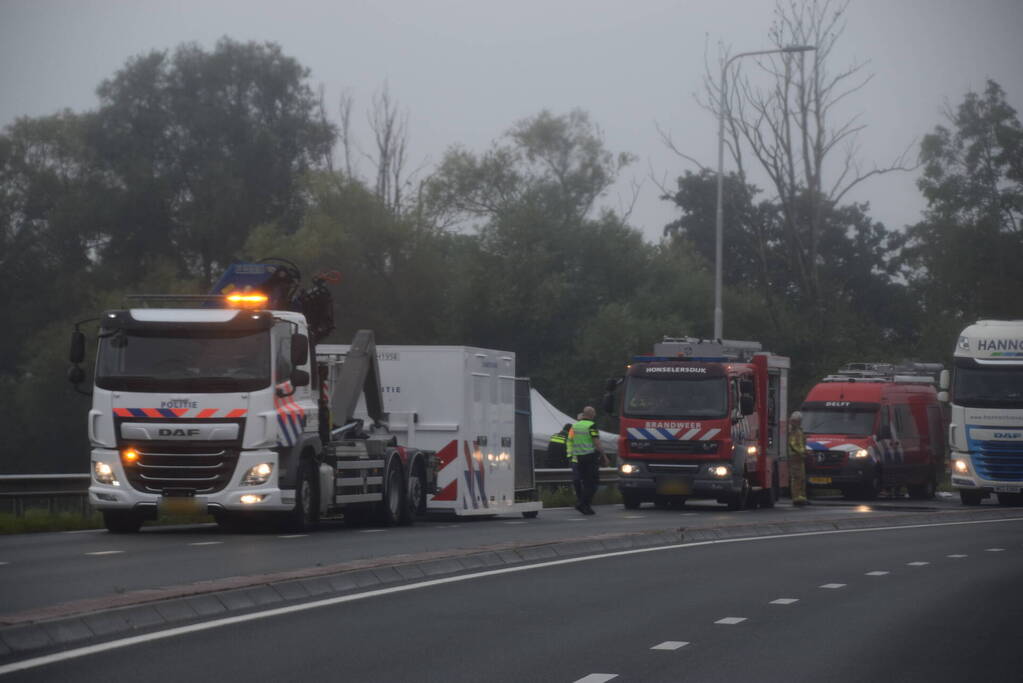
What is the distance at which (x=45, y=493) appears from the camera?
24547 millimetres

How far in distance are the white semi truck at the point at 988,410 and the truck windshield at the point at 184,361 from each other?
18.3 m

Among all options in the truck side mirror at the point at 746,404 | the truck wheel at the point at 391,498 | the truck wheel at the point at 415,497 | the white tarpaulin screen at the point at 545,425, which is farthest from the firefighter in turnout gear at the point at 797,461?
the truck wheel at the point at 391,498

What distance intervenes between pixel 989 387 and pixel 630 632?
2381cm

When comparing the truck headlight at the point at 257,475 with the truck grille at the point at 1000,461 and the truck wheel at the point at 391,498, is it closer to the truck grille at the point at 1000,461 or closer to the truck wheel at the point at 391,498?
the truck wheel at the point at 391,498

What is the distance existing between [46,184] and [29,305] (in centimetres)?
485

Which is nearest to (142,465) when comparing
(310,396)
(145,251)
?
(310,396)

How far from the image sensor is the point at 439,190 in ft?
228

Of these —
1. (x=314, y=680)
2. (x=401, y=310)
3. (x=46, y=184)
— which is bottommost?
(x=314, y=680)

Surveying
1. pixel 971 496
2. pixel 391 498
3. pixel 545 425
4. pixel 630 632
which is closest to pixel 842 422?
pixel 971 496

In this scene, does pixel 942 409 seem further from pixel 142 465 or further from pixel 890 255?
pixel 890 255

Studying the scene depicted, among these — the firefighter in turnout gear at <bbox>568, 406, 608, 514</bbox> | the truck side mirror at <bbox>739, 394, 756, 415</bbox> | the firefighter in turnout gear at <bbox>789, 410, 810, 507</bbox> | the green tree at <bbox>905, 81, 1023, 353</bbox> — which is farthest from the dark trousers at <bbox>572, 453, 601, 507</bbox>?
the green tree at <bbox>905, 81, 1023, 353</bbox>

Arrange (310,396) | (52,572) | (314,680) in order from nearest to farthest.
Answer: (314,680) < (52,572) < (310,396)

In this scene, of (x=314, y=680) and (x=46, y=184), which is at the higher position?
(x=46, y=184)

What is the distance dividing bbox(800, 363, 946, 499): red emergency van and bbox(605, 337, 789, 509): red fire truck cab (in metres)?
6.07
